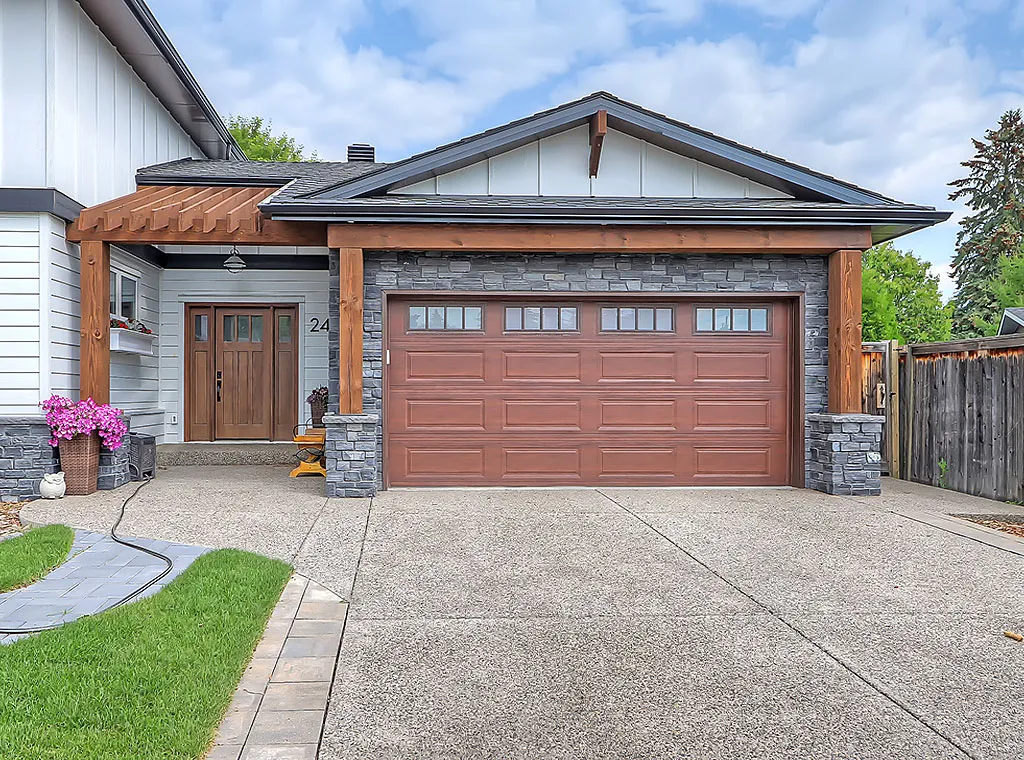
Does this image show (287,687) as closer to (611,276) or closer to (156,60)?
(611,276)

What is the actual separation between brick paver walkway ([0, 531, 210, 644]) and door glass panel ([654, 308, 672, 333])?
545 cm

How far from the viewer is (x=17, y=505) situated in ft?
25.1

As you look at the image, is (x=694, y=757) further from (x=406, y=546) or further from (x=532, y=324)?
(x=532, y=324)

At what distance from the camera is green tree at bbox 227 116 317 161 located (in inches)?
1167

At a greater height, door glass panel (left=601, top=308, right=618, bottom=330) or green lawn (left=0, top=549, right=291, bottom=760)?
door glass panel (left=601, top=308, right=618, bottom=330)

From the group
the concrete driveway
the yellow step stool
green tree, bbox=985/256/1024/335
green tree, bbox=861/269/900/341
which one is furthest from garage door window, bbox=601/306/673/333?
green tree, bbox=861/269/900/341

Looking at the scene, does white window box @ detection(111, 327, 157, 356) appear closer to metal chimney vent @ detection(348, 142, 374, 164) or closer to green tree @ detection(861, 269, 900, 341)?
metal chimney vent @ detection(348, 142, 374, 164)

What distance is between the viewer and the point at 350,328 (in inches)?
325

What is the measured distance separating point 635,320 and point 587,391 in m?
0.99

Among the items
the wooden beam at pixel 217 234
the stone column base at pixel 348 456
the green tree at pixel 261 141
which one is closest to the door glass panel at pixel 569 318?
the stone column base at pixel 348 456

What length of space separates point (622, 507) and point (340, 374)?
3.26 meters

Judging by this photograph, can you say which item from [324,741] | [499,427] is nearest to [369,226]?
[499,427]

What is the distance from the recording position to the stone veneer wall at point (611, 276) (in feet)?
28.2

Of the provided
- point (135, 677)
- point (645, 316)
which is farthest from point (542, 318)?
point (135, 677)
